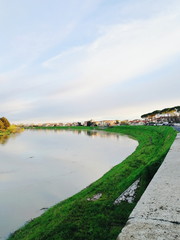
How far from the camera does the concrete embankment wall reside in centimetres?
296

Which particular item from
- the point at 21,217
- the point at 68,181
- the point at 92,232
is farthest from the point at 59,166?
the point at 92,232

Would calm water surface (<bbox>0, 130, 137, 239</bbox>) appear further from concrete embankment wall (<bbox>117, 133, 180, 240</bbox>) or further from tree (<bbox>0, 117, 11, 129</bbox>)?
tree (<bbox>0, 117, 11, 129</bbox>)

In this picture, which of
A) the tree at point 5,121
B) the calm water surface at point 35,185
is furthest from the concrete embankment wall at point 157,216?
the tree at point 5,121

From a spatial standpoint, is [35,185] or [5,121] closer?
[35,185]

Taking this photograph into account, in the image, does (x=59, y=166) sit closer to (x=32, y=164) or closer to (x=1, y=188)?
(x=32, y=164)

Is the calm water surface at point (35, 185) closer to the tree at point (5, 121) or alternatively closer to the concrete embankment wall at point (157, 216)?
the concrete embankment wall at point (157, 216)

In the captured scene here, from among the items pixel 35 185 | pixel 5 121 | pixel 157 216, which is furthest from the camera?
pixel 5 121

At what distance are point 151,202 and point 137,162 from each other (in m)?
15.0

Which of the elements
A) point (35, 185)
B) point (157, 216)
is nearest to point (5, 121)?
point (35, 185)

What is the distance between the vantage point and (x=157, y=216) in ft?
11.5

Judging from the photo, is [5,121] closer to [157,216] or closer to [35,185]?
[35,185]

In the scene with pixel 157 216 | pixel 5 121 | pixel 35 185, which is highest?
pixel 5 121

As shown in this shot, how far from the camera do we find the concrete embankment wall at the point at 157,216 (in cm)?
296

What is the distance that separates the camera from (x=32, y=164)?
26.1 metres
